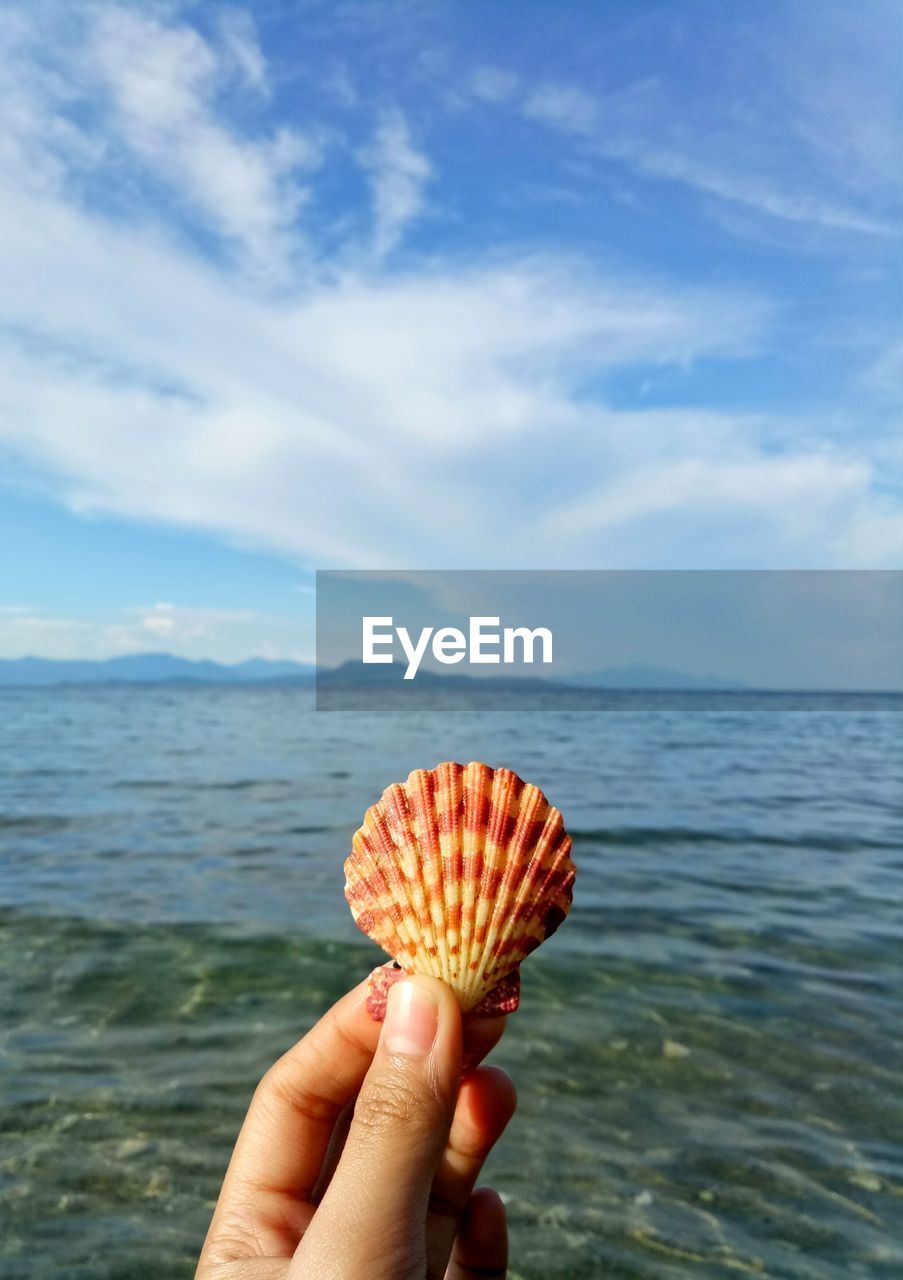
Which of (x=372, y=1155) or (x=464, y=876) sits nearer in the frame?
(x=372, y=1155)

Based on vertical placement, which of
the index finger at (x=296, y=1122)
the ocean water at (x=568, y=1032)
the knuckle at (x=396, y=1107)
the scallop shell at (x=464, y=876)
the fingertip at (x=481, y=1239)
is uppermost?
the scallop shell at (x=464, y=876)

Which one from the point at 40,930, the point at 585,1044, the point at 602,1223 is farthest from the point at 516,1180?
the point at 40,930

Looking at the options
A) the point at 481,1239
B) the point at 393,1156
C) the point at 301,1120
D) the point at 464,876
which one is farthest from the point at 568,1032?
the point at 393,1156

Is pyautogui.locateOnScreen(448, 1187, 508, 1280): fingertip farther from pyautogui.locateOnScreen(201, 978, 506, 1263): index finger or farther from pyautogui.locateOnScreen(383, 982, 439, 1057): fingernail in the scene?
pyautogui.locateOnScreen(383, 982, 439, 1057): fingernail

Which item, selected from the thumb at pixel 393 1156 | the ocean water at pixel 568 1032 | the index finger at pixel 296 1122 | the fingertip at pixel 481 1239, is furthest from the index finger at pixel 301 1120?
the ocean water at pixel 568 1032

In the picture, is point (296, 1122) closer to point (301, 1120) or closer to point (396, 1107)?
point (301, 1120)

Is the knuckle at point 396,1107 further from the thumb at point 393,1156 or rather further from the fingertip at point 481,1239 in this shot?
the fingertip at point 481,1239

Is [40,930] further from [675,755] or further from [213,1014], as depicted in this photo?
[675,755]
